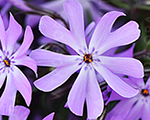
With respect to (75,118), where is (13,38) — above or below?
above

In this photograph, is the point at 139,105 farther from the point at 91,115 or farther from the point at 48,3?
the point at 48,3

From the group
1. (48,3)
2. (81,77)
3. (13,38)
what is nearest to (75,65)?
(81,77)

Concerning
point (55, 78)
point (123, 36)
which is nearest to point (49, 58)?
point (55, 78)

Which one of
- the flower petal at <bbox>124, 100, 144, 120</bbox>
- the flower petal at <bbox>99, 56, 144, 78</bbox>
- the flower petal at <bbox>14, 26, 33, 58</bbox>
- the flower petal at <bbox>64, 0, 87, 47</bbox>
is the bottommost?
the flower petal at <bbox>124, 100, 144, 120</bbox>

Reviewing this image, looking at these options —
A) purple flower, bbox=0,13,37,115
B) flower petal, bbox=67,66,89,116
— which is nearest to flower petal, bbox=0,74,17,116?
purple flower, bbox=0,13,37,115

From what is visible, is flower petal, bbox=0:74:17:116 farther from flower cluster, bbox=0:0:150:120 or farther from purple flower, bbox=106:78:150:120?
purple flower, bbox=106:78:150:120

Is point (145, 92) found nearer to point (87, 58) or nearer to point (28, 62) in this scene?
point (87, 58)
